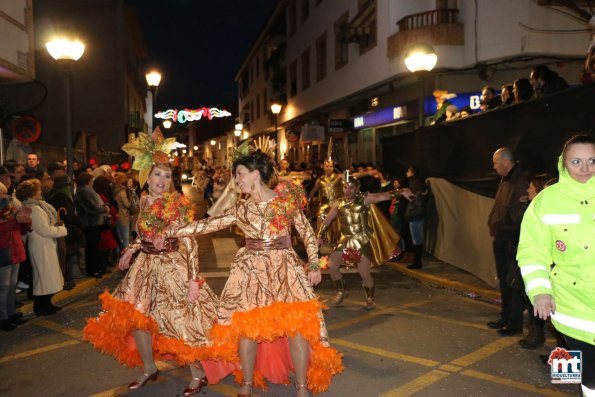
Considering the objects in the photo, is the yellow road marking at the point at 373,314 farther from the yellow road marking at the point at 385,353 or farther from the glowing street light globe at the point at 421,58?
the glowing street light globe at the point at 421,58

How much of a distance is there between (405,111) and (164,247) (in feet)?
43.9

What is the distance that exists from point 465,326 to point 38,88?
25932 millimetres

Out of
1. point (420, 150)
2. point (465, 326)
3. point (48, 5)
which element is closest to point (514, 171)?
point (465, 326)

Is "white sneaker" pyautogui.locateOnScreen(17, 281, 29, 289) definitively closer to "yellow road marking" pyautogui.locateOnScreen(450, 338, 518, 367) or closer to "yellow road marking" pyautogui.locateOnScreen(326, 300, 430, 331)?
"yellow road marking" pyautogui.locateOnScreen(326, 300, 430, 331)

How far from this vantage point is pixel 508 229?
244 inches

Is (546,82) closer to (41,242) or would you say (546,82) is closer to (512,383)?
(512,383)

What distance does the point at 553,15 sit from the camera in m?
14.0

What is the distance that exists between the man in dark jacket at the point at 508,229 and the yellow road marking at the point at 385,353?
1.38 meters

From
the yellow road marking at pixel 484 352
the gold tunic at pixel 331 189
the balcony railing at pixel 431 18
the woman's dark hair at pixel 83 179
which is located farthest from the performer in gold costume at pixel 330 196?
the balcony railing at pixel 431 18

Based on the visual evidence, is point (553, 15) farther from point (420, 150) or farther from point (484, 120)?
point (484, 120)

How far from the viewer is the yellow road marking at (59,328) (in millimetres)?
6488

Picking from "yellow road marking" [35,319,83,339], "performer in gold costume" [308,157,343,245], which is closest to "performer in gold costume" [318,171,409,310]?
"performer in gold costume" [308,157,343,245]

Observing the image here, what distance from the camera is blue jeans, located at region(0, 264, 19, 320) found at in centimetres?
661

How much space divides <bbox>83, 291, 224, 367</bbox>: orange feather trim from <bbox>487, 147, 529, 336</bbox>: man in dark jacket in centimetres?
359
